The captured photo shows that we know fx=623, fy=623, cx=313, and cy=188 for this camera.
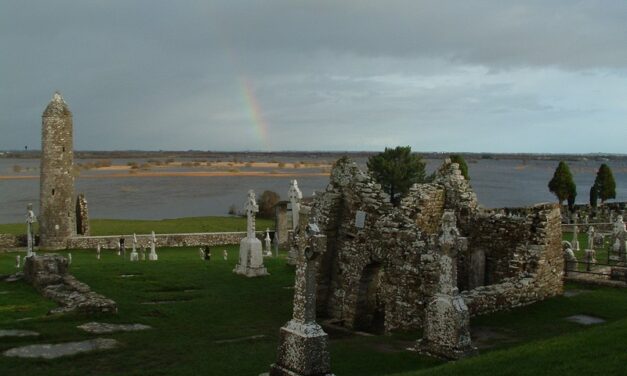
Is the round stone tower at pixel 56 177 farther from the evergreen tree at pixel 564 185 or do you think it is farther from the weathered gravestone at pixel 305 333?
the evergreen tree at pixel 564 185

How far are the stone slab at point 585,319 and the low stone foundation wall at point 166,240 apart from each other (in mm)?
24769

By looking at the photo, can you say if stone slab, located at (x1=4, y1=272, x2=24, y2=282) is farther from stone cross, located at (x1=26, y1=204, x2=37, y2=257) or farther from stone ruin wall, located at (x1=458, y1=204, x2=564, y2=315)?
stone ruin wall, located at (x1=458, y1=204, x2=564, y2=315)

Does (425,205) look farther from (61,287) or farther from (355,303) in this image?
(61,287)

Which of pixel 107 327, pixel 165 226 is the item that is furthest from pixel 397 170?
pixel 107 327

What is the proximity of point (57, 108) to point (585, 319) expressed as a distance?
33.8m

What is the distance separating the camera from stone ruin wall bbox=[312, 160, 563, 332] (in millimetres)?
14367

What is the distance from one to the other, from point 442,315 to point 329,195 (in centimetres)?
650

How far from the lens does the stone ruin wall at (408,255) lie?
1437cm

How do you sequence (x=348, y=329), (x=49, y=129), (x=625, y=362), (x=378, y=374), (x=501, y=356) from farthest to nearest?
(x=49, y=129) → (x=348, y=329) → (x=378, y=374) → (x=501, y=356) → (x=625, y=362)

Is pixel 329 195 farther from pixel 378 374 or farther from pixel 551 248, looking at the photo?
pixel 378 374

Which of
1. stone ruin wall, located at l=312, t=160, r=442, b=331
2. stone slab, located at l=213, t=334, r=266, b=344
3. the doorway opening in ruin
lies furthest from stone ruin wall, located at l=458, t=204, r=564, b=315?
stone slab, located at l=213, t=334, r=266, b=344

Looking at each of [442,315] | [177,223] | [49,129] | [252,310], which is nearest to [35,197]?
[177,223]

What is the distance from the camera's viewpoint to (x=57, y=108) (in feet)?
127

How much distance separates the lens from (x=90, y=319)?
14148 mm
